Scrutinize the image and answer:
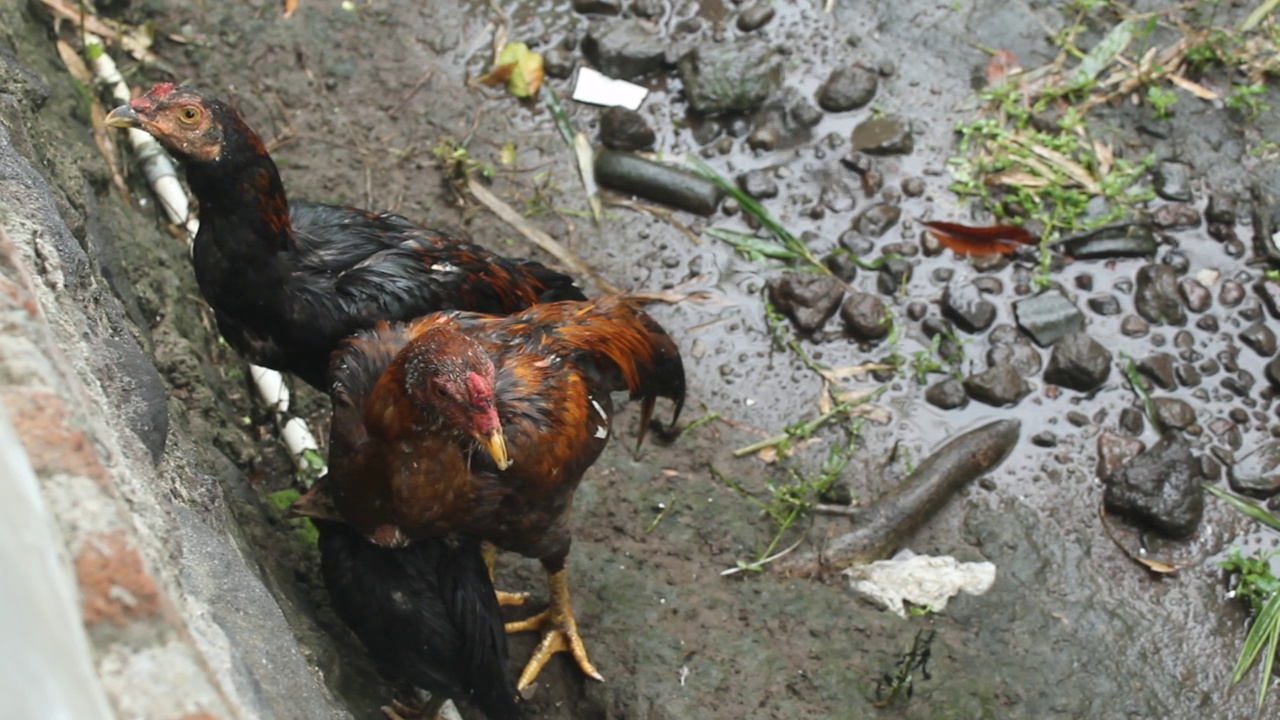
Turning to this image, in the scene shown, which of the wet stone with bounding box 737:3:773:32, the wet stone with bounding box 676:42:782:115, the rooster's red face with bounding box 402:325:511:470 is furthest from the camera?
the wet stone with bounding box 737:3:773:32

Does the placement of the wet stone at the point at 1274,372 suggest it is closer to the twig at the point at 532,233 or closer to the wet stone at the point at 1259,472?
the wet stone at the point at 1259,472

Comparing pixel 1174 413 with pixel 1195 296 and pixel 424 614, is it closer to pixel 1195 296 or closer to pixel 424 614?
pixel 1195 296

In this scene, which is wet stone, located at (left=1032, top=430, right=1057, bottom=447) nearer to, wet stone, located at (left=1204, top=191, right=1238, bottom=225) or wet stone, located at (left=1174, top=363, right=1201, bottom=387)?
wet stone, located at (left=1174, top=363, right=1201, bottom=387)

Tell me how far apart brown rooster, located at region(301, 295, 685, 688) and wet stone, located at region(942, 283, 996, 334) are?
1396 millimetres

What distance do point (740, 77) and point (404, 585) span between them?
9.35 feet

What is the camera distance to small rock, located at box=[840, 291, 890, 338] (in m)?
4.58

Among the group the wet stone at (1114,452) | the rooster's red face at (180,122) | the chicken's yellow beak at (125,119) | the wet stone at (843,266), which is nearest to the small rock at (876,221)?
the wet stone at (843,266)

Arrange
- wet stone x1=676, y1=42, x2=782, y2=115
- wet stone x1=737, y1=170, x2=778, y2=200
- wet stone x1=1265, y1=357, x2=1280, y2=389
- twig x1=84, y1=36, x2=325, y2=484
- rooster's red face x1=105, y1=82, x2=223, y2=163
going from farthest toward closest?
wet stone x1=676, y1=42, x2=782, y2=115 → wet stone x1=737, y1=170, x2=778, y2=200 → wet stone x1=1265, y1=357, x2=1280, y2=389 → twig x1=84, y1=36, x2=325, y2=484 → rooster's red face x1=105, y1=82, x2=223, y2=163

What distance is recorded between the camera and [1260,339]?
449 centimetres

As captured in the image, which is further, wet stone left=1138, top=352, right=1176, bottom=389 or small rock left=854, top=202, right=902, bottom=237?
small rock left=854, top=202, right=902, bottom=237

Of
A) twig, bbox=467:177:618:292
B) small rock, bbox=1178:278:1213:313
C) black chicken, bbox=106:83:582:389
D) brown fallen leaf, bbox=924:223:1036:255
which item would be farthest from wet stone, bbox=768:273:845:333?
small rock, bbox=1178:278:1213:313

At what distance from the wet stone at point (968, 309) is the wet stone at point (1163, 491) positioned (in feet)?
2.54

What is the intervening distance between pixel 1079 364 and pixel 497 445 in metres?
2.59

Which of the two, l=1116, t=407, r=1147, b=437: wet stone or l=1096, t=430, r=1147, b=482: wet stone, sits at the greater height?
l=1116, t=407, r=1147, b=437: wet stone
